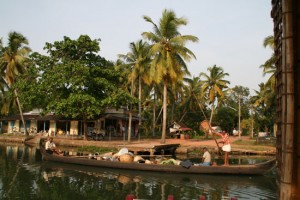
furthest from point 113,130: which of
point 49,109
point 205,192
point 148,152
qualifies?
point 205,192

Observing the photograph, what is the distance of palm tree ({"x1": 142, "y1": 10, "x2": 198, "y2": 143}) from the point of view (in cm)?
2975

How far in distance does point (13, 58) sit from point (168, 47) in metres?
20.8

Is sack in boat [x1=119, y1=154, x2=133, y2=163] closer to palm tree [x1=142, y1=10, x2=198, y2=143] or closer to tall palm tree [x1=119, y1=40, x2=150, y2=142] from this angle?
palm tree [x1=142, y1=10, x2=198, y2=143]

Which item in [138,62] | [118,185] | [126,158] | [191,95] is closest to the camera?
[118,185]

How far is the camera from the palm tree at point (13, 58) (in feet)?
129

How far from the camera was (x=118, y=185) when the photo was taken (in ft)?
50.9

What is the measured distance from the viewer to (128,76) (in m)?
39.6

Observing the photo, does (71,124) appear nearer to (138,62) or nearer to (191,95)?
(138,62)

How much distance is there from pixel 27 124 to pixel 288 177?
44380 mm

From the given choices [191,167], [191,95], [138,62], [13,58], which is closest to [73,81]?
[138,62]

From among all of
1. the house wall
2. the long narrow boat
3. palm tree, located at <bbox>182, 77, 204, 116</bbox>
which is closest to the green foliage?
the house wall

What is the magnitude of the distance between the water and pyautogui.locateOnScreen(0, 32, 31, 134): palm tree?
871 inches

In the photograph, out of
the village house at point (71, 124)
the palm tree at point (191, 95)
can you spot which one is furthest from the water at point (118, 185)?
the palm tree at point (191, 95)

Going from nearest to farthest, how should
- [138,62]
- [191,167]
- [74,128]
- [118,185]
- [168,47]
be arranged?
[118,185], [191,167], [168,47], [138,62], [74,128]
